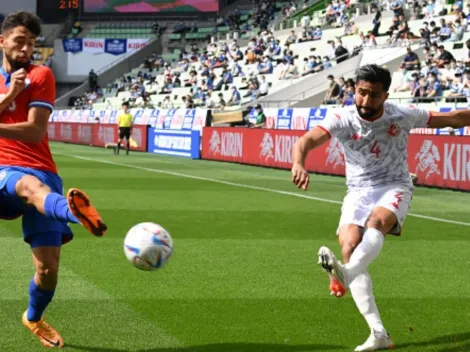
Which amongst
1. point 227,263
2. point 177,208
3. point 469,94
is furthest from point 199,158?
point 227,263

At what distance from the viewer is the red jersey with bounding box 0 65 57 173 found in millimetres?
6453

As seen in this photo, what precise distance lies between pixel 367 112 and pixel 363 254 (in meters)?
1.07

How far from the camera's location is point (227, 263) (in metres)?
10.9

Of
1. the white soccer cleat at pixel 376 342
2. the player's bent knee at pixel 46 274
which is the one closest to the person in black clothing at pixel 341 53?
the white soccer cleat at pixel 376 342

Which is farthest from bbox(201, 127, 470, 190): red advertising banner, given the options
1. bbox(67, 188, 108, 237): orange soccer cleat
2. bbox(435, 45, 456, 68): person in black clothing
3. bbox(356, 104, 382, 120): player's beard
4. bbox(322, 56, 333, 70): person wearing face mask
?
bbox(67, 188, 108, 237): orange soccer cleat

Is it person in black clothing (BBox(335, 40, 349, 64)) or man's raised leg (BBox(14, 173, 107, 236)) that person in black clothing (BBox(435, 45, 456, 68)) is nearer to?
person in black clothing (BBox(335, 40, 349, 64))

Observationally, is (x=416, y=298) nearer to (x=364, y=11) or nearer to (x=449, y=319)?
(x=449, y=319)

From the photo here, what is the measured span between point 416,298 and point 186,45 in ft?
219

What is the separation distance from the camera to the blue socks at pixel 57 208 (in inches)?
232

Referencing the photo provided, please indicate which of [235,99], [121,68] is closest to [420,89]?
[235,99]

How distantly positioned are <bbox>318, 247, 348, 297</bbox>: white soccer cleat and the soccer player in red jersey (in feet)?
5.49

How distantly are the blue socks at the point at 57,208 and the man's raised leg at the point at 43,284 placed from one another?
0.39m

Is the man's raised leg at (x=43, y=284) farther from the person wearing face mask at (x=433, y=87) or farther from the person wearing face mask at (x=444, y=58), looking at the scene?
the person wearing face mask at (x=444, y=58)

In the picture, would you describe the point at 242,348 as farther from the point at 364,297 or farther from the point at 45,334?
the point at 45,334
